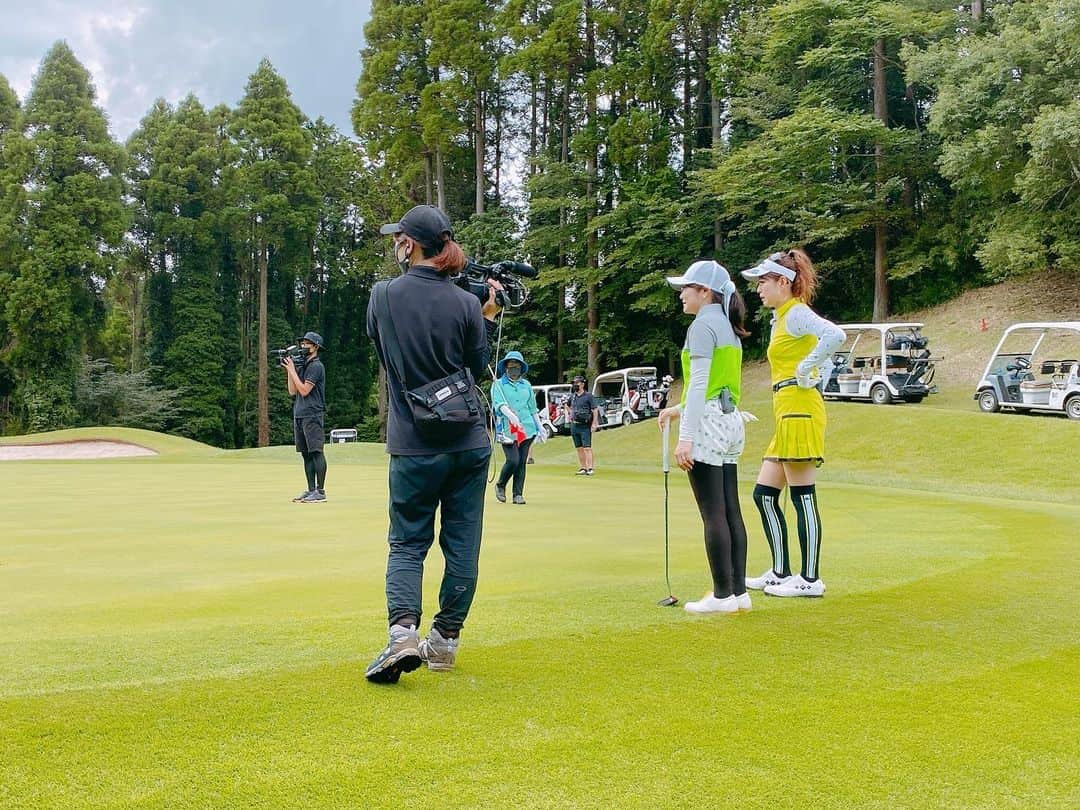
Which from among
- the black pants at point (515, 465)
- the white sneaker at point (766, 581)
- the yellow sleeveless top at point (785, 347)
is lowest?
the white sneaker at point (766, 581)

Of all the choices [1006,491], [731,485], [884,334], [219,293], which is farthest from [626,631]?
[219,293]

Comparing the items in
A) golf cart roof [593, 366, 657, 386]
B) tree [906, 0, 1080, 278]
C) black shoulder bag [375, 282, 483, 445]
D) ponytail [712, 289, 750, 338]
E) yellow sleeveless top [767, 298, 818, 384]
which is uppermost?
tree [906, 0, 1080, 278]

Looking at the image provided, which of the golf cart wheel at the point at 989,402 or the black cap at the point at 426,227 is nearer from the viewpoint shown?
the black cap at the point at 426,227

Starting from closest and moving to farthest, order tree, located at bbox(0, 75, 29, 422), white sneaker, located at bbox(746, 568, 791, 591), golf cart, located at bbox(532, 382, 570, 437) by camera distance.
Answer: white sneaker, located at bbox(746, 568, 791, 591) → golf cart, located at bbox(532, 382, 570, 437) → tree, located at bbox(0, 75, 29, 422)

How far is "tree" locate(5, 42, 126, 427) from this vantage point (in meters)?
40.6

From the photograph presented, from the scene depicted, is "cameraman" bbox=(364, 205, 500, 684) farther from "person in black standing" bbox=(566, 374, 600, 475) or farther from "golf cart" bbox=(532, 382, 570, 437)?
"golf cart" bbox=(532, 382, 570, 437)

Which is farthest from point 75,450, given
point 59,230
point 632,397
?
point 632,397

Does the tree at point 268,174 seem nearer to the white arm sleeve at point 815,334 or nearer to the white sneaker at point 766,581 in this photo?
the white sneaker at point 766,581

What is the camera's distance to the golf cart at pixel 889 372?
24.6 meters

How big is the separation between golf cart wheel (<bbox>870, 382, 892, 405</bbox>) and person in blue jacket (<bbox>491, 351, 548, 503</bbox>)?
15152mm

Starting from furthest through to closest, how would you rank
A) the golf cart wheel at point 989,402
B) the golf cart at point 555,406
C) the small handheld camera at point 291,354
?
1. the golf cart at point 555,406
2. the golf cart wheel at point 989,402
3. the small handheld camera at point 291,354

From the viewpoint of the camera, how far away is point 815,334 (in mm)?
5484

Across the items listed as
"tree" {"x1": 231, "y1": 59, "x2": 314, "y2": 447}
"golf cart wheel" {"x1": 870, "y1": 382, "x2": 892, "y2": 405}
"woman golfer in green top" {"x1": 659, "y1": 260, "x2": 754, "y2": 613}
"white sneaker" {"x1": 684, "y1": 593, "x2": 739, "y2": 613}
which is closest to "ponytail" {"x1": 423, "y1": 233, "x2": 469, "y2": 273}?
"woman golfer in green top" {"x1": 659, "y1": 260, "x2": 754, "y2": 613}

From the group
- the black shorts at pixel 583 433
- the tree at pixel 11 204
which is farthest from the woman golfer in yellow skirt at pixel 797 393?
the tree at pixel 11 204
